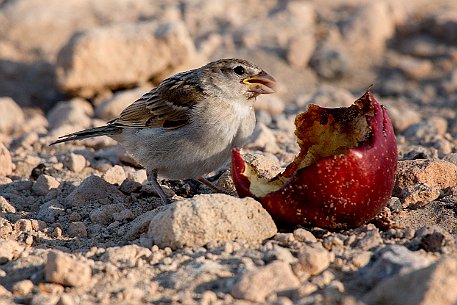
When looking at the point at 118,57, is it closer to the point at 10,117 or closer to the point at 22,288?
the point at 10,117

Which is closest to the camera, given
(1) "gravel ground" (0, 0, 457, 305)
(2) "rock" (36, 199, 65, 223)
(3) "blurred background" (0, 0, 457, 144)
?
(1) "gravel ground" (0, 0, 457, 305)

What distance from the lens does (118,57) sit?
10.8m

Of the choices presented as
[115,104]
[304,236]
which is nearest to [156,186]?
[304,236]

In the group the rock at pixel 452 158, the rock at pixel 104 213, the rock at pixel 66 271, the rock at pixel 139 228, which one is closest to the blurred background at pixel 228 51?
the rock at pixel 452 158

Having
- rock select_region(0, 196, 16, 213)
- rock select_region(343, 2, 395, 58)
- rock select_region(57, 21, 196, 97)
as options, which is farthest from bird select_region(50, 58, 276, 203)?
rock select_region(343, 2, 395, 58)

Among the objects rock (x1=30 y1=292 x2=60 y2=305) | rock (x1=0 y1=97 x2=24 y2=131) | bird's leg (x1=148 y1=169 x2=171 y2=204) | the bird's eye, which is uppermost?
the bird's eye

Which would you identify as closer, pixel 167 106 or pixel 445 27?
pixel 167 106

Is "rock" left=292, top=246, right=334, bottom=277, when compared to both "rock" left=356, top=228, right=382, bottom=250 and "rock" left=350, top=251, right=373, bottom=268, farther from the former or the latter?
"rock" left=356, top=228, right=382, bottom=250

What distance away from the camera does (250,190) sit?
521cm

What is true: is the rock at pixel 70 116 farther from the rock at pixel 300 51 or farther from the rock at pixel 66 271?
the rock at pixel 66 271

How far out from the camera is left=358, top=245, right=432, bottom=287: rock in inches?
163

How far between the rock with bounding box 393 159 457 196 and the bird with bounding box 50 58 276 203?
1367 millimetres

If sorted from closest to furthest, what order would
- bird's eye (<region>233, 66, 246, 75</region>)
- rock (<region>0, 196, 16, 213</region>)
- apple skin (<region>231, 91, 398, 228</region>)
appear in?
1. apple skin (<region>231, 91, 398, 228</region>)
2. rock (<region>0, 196, 16, 213</region>)
3. bird's eye (<region>233, 66, 246, 75</region>)

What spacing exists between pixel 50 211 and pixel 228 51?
6430mm
